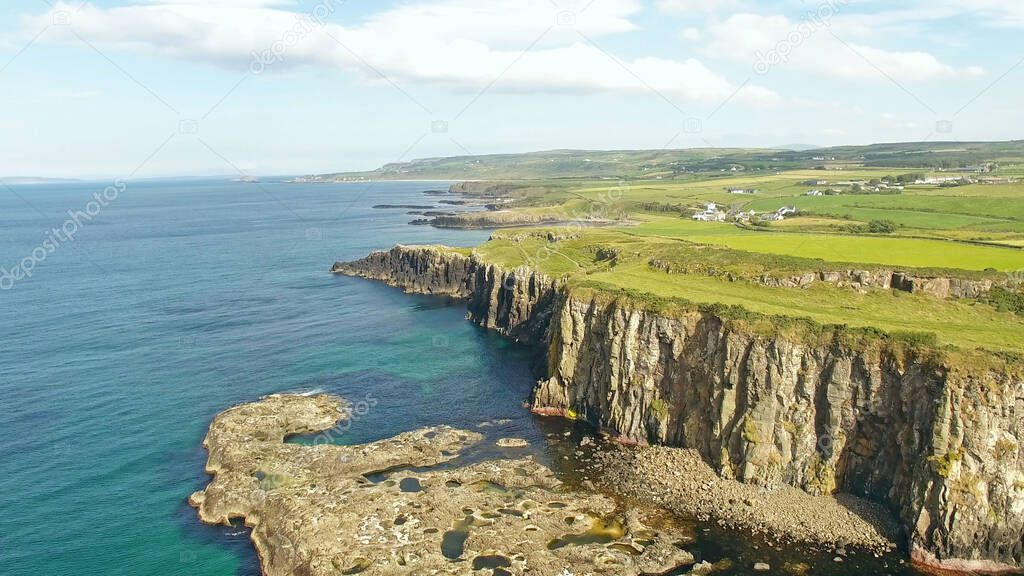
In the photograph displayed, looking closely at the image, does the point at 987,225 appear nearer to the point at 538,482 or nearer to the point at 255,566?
the point at 538,482

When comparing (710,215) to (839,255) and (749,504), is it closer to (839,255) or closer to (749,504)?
(839,255)

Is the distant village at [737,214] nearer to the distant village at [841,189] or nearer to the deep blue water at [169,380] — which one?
the distant village at [841,189]

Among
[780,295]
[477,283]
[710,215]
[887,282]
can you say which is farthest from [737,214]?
[780,295]

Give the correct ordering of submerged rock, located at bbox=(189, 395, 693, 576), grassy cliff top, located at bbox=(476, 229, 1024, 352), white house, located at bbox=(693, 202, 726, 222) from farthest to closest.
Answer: white house, located at bbox=(693, 202, 726, 222)
grassy cliff top, located at bbox=(476, 229, 1024, 352)
submerged rock, located at bbox=(189, 395, 693, 576)

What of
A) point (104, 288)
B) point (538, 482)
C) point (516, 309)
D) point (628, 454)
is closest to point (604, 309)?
point (628, 454)

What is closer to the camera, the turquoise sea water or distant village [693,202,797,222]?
the turquoise sea water

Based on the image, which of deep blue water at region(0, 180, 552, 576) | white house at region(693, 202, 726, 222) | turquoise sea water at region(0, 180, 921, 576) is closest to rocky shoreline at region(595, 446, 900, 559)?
turquoise sea water at region(0, 180, 921, 576)

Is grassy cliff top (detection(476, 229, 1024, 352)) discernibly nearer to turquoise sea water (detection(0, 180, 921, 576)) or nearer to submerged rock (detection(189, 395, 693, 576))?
turquoise sea water (detection(0, 180, 921, 576))
